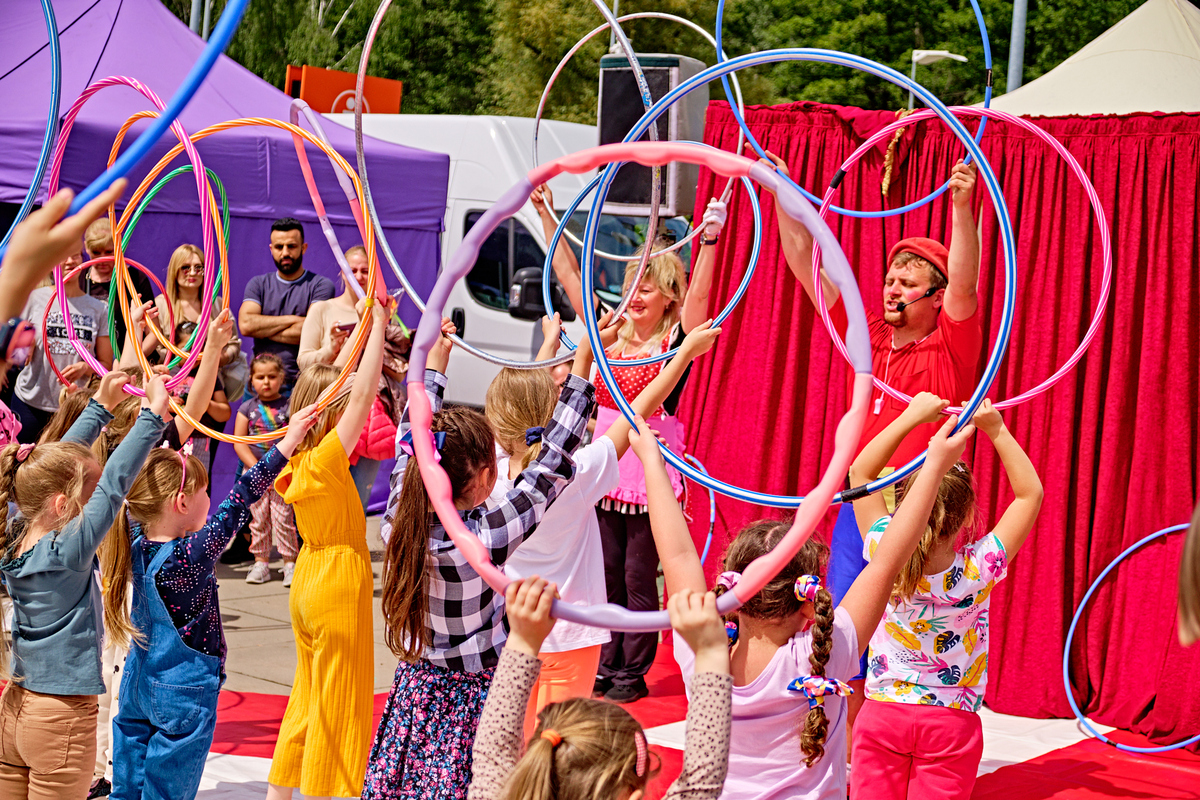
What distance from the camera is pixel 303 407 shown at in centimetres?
446

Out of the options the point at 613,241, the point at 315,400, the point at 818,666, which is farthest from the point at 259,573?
the point at 818,666

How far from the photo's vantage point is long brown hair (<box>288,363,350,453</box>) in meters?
4.19

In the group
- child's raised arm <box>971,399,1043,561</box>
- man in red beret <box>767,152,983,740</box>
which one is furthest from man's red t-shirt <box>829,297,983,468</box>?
child's raised arm <box>971,399,1043,561</box>

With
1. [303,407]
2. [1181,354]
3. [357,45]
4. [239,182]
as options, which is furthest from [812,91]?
[303,407]

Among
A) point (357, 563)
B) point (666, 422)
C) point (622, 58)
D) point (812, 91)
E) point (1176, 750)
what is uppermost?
point (812, 91)

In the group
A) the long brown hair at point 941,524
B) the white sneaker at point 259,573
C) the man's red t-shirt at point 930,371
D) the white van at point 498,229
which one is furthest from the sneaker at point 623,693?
the white van at point 498,229

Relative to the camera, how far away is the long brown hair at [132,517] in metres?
3.88

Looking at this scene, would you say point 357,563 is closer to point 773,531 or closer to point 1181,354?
point 773,531

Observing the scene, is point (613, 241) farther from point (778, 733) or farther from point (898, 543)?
point (778, 733)

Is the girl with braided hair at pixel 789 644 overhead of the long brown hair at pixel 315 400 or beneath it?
beneath

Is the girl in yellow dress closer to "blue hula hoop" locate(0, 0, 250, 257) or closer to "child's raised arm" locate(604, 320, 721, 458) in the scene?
"child's raised arm" locate(604, 320, 721, 458)

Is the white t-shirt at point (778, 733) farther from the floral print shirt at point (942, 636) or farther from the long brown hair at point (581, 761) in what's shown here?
the floral print shirt at point (942, 636)

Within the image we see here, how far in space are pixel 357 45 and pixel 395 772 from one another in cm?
3132

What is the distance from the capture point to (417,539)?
3.25 meters
